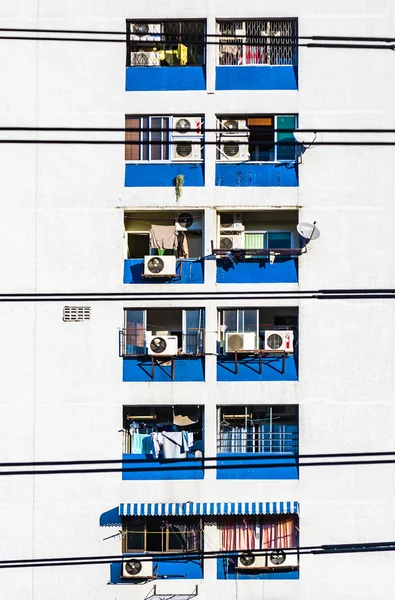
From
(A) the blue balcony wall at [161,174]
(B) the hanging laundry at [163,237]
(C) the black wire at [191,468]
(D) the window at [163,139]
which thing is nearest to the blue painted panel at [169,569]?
(C) the black wire at [191,468]

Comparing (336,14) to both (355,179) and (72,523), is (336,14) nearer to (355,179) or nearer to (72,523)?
(355,179)

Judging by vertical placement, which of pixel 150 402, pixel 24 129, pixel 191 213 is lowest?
pixel 150 402

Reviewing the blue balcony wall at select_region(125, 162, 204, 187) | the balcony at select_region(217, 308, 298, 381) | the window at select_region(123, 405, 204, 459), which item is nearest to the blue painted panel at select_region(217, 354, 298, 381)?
the balcony at select_region(217, 308, 298, 381)

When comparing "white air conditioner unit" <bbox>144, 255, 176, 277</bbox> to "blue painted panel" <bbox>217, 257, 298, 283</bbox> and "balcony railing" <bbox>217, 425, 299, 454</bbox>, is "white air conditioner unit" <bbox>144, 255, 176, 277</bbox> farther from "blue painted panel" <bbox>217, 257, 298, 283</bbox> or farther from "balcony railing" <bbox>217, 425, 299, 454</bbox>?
"balcony railing" <bbox>217, 425, 299, 454</bbox>

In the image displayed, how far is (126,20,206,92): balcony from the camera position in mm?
9469

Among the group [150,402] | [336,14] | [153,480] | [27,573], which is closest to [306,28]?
[336,14]

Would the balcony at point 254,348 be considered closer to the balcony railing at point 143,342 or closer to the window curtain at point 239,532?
the balcony railing at point 143,342

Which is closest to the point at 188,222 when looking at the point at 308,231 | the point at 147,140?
the point at 147,140

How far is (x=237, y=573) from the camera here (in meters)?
9.08

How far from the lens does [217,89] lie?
31.0 ft

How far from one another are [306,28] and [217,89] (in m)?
1.65

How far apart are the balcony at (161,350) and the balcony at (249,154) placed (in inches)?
85.6

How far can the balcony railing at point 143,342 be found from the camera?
9258mm

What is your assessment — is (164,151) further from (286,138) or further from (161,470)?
(161,470)
